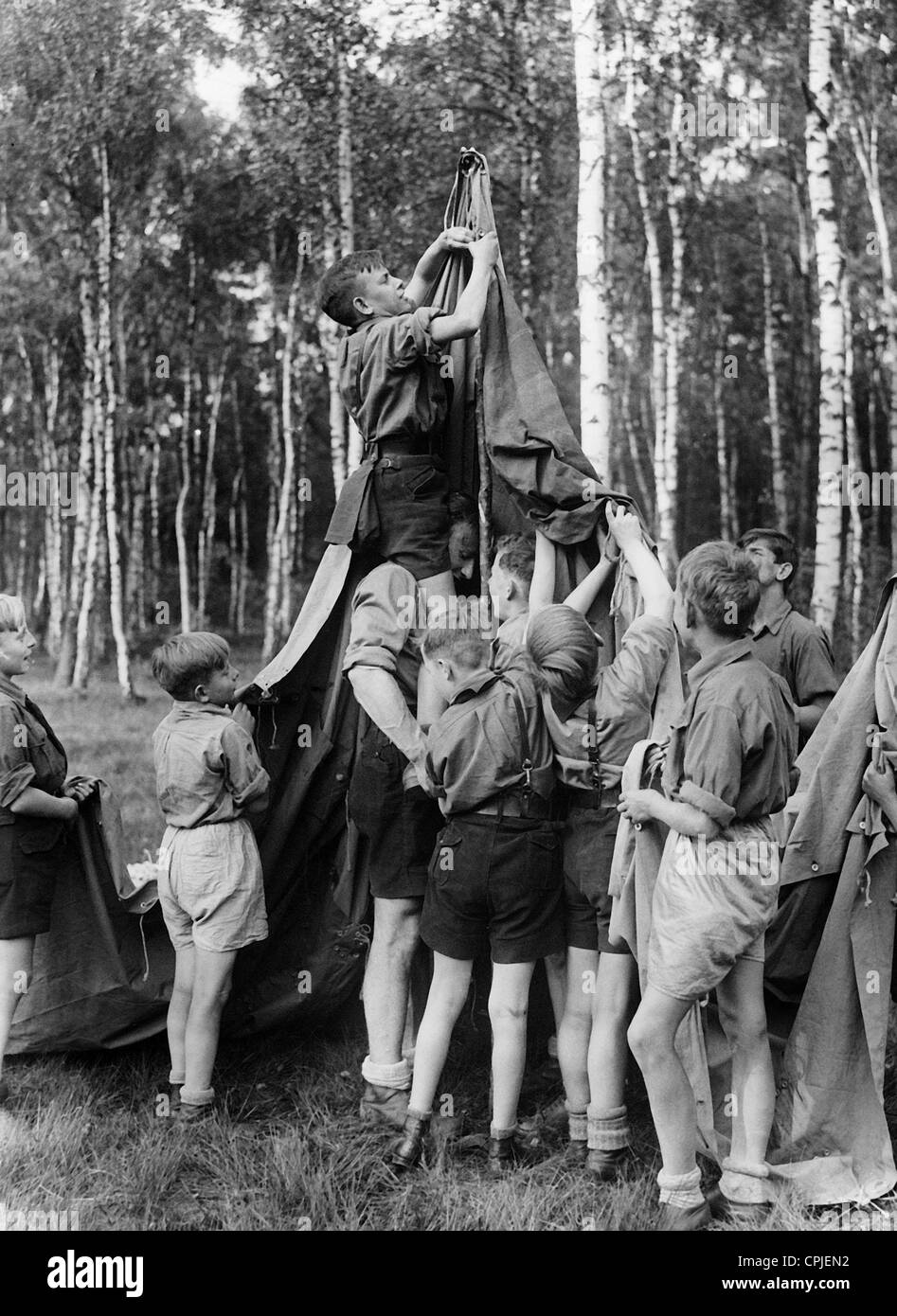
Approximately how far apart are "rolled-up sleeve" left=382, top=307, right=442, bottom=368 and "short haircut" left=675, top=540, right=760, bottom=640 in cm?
156

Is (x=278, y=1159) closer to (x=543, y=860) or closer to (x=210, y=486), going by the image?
(x=543, y=860)

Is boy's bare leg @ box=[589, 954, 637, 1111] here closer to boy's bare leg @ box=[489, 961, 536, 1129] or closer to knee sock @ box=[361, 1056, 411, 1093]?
boy's bare leg @ box=[489, 961, 536, 1129]

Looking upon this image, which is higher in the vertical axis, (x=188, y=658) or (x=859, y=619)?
(x=859, y=619)

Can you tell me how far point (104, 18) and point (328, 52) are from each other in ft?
9.19

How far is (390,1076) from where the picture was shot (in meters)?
4.24

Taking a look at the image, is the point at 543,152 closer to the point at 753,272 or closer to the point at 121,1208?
the point at 753,272

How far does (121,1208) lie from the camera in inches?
145

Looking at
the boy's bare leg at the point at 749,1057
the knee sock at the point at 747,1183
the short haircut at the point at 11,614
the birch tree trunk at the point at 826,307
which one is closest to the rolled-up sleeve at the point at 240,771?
the short haircut at the point at 11,614

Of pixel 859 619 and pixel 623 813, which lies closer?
pixel 623 813

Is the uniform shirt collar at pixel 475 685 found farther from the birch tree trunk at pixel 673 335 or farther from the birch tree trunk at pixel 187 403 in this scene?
the birch tree trunk at pixel 187 403

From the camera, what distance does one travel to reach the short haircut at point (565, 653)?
365 centimetres

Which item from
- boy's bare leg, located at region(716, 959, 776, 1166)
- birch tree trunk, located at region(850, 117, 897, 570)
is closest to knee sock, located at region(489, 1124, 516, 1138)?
boy's bare leg, located at region(716, 959, 776, 1166)

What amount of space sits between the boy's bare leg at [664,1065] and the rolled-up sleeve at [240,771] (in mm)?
1579
